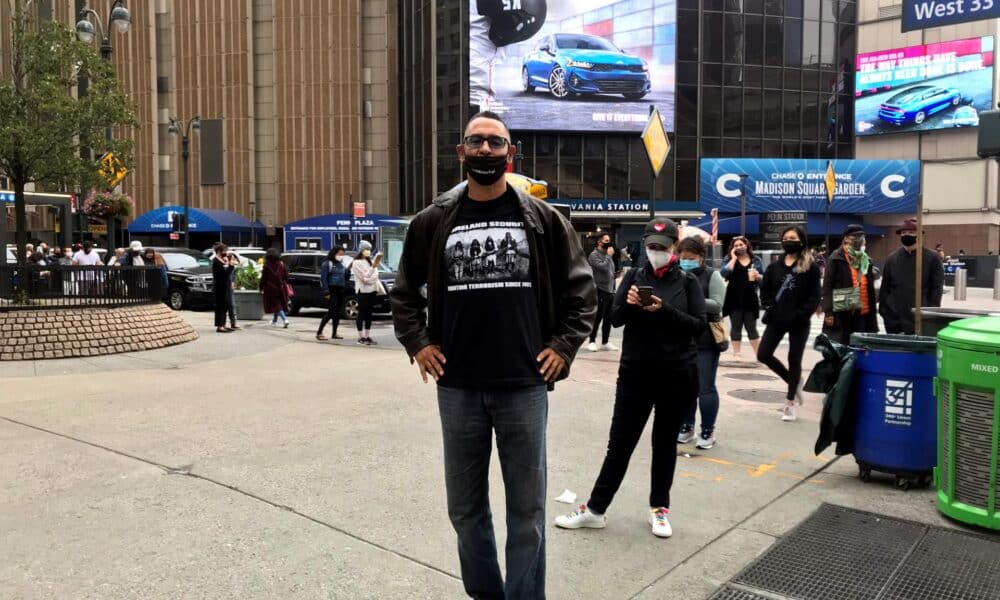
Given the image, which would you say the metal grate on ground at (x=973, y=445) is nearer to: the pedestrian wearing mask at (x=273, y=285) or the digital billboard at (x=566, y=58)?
the pedestrian wearing mask at (x=273, y=285)

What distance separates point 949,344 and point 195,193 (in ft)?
159

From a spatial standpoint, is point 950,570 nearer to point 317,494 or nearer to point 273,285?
point 317,494

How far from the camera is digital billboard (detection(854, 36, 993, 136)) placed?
136 ft

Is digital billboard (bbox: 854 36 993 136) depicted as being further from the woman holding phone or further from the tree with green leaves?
the woman holding phone

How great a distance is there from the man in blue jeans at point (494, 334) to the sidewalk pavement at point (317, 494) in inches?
29.3

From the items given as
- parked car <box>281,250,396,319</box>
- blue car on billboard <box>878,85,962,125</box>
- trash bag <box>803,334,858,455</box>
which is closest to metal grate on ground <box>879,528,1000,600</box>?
trash bag <box>803,334,858,455</box>

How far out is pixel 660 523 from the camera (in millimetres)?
4320

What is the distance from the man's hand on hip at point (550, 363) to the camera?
2852mm

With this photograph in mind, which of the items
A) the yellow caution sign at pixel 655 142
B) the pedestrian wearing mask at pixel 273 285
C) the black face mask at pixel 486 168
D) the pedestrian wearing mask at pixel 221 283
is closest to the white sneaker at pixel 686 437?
the black face mask at pixel 486 168

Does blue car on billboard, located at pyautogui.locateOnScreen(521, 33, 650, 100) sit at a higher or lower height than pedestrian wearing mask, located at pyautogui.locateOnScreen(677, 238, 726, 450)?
higher

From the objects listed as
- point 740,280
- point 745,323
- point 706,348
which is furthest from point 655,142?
point 706,348

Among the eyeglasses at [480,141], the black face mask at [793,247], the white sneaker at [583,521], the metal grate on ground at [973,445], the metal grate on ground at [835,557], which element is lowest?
the metal grate on ground at [835,557]

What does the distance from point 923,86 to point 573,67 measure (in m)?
20.5

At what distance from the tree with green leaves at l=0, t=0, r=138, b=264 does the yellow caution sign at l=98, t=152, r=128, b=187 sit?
0.11m
